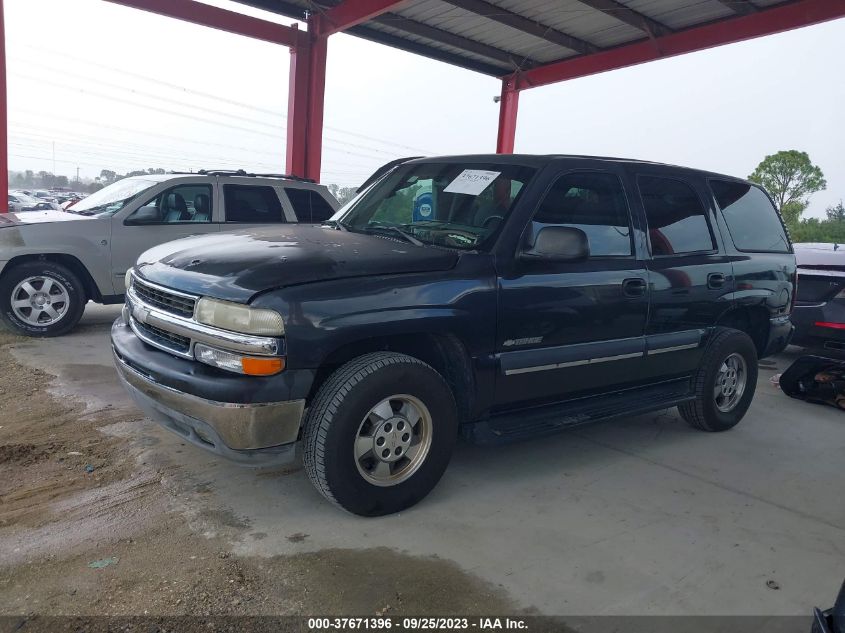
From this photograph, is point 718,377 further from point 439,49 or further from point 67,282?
point 439,49

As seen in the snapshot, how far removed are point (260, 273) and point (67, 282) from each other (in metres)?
4.83

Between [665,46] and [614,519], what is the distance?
10822 millimetres

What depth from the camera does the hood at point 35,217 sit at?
22.7ft

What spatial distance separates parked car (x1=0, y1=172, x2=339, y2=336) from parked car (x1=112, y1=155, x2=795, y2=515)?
347 cm

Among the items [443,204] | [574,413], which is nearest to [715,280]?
[574,413]

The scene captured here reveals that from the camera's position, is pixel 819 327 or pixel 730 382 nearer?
pixel 730 382

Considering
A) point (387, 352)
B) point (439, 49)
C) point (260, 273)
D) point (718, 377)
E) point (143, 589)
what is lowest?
point (143, 589)

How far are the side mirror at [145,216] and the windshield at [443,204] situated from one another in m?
3.71

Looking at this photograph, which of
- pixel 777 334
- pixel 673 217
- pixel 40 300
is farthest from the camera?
pixel 40 300

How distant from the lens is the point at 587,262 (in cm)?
Result: 405

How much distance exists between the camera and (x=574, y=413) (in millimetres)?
4086

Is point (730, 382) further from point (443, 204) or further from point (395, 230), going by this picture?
point (395, 230)

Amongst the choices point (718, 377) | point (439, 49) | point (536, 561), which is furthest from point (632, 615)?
point (439, 49)

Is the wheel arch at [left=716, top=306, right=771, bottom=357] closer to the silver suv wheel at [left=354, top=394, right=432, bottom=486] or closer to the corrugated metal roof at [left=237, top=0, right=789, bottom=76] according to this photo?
the silver suv wheel at [left=354, top=394, right=432, bottom=486]
